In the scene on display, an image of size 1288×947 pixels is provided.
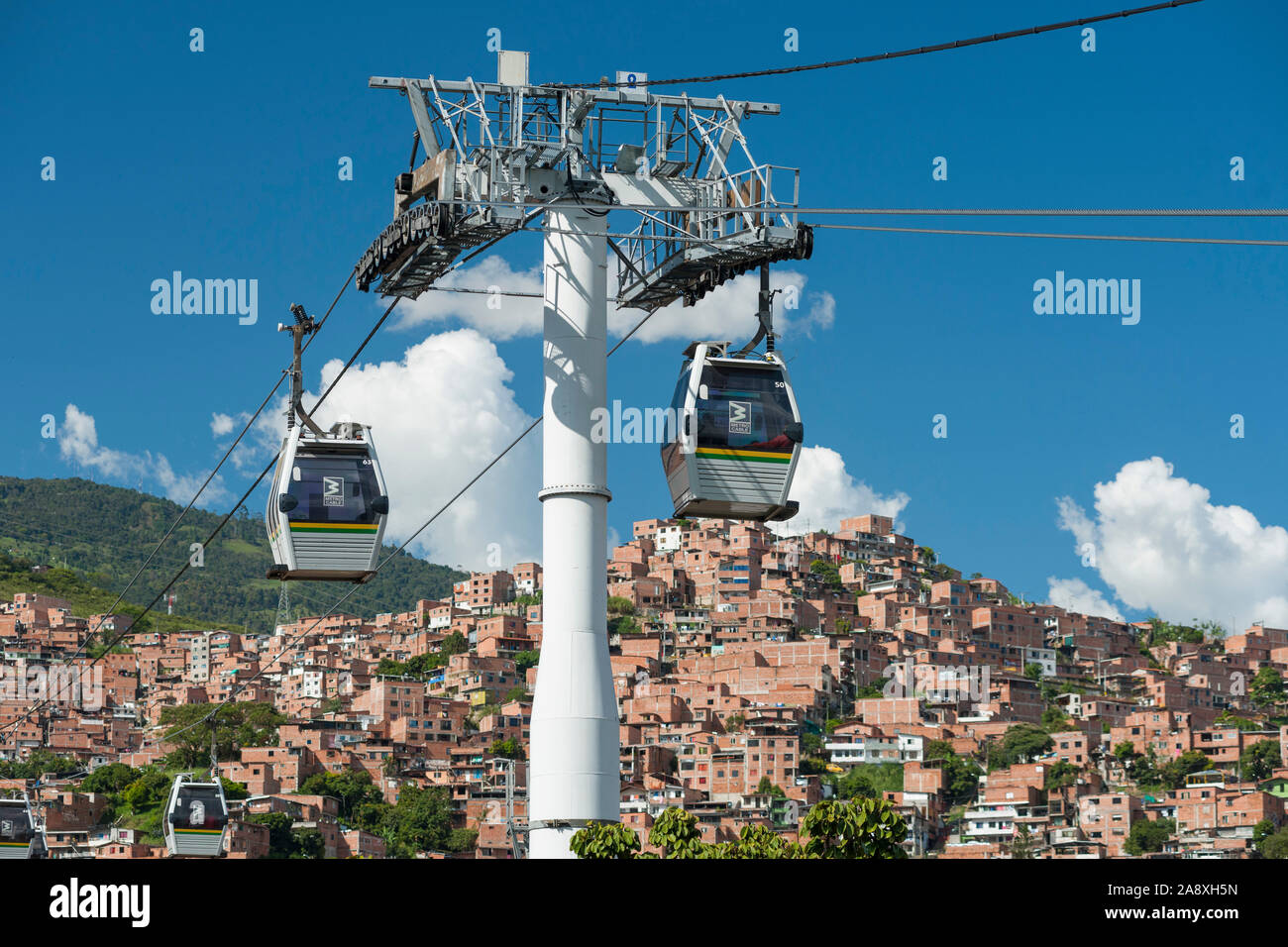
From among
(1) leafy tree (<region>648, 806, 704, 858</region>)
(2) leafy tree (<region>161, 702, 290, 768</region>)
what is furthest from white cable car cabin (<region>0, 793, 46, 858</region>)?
(2) leafy tree (<region>161, 702, 290, 768</region>)

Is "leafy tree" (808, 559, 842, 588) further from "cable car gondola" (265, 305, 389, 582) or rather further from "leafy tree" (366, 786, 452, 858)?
"cable car gondola" (265, 305, 389, 582)

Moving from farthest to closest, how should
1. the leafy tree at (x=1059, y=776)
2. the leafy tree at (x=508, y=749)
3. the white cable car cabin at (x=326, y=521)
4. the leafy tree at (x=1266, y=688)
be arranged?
the leafy tree at (x=1266, y=688) → the leafy tree at (x=508, y=749) → the leafy tree at (x=1059, y=776) → the white cable car cabin at (x=326, y=521)

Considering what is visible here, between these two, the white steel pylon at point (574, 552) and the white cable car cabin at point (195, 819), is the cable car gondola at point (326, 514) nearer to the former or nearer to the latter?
the white steel pylon at point (574, 552)

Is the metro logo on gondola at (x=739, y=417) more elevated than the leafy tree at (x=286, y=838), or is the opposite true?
the metro logo on gondola at (x=739, y=417)

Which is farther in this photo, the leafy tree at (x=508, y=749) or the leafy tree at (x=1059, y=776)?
the leafy tree at (x=508, y=749)

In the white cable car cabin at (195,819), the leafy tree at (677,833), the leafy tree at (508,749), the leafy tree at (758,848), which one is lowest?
the leafy tree at (508,749)

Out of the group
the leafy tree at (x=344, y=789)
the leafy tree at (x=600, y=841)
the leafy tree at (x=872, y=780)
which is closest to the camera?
the leafy tree at (x=600, y=841)

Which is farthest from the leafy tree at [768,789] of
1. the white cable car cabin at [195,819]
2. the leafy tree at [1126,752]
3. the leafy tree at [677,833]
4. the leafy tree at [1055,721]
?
the leafy tree at [677,833]
